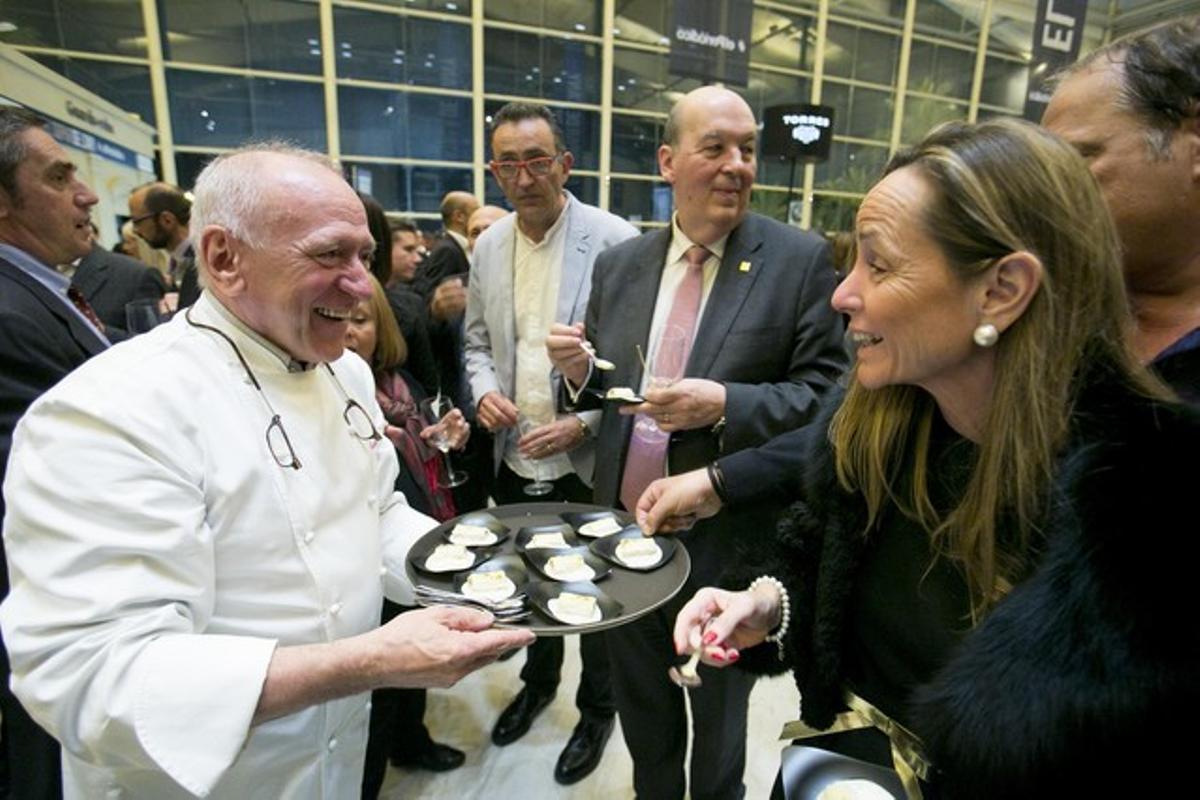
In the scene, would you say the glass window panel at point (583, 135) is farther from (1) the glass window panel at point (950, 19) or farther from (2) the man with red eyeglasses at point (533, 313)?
(2) the man with red eyeglasses at point (533, 313)

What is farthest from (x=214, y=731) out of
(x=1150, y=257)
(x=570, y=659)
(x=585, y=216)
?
(x=570, y=659)

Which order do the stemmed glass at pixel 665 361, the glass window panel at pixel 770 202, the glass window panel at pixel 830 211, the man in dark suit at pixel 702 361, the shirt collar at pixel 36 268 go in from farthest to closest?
the glass window panel at pixel 830 211 < the glass window panel at pixel 770 202 < the shirt collar at pixel 36 268 < the stemmed glass at pixel 665 361 < the man in dark suit at pixel 702 361

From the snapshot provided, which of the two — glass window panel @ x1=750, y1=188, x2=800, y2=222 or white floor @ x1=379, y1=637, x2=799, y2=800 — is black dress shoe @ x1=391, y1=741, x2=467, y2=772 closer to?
white floor @ x1=379, y1=637, x2=799, y2=800

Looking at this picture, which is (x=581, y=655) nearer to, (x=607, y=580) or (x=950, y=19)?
(x=607, y=580)

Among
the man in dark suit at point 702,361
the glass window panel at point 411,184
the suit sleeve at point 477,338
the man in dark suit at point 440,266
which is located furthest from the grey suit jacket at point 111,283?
the glass window panel at point 411,184

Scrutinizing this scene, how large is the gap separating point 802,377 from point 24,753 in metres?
2.26

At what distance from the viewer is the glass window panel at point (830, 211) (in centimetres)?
1199

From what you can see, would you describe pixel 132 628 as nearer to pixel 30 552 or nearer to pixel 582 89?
pixel 30 552

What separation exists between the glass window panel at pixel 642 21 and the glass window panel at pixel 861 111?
350 centimetres

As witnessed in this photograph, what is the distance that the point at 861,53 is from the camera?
39.3 ft

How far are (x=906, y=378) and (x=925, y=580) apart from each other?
374 millimetres

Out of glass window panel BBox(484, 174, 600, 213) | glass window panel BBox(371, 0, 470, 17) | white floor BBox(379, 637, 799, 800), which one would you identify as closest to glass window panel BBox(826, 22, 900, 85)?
glass window panel BBox(484, 174, 600, 213)

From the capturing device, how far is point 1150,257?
3.42ft

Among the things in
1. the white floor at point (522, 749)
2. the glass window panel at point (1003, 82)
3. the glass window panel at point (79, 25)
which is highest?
the glass window panel at point (1003, 82)
